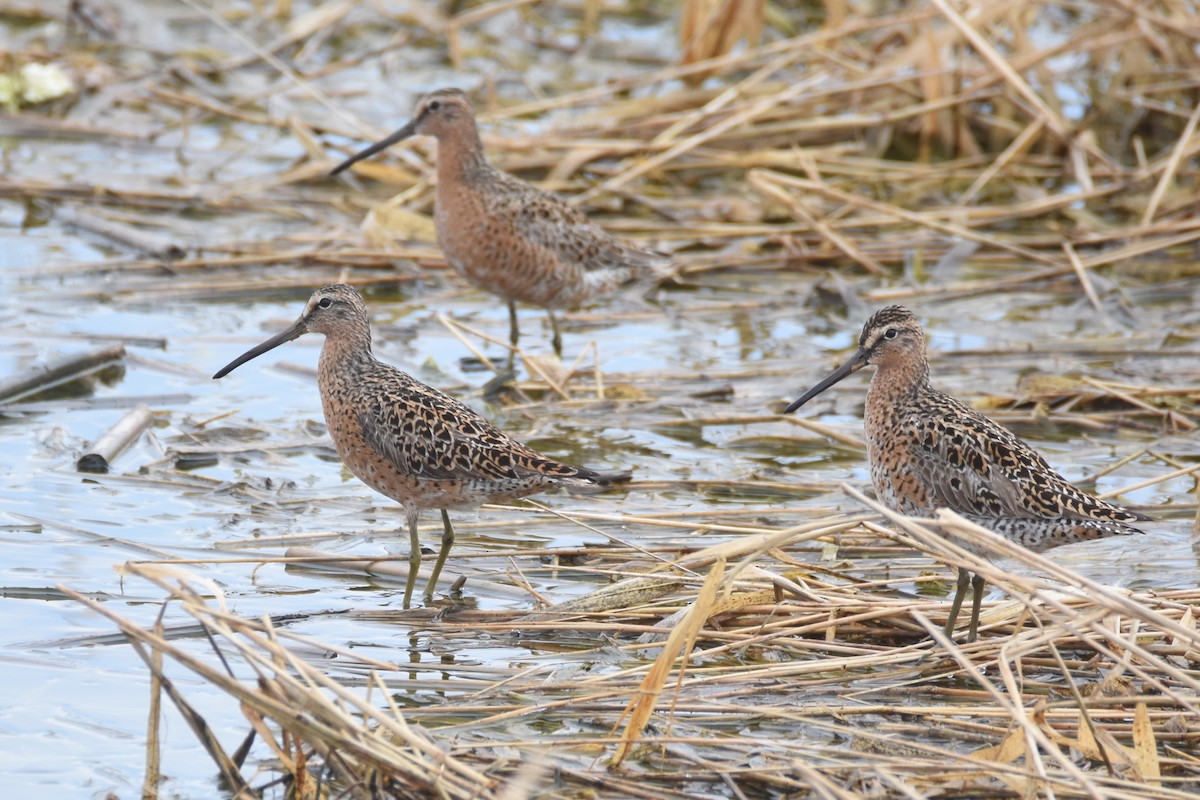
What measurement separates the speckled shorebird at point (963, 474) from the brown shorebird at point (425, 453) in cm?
97

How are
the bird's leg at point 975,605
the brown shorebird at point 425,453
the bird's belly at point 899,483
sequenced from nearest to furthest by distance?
the bird's leg at point 975,605, the bird's belly at point 899,483, the brown shorebird at point 425,453

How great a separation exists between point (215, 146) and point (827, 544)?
677 cm

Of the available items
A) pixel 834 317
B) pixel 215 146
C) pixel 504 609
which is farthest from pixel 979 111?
pixel 504 609

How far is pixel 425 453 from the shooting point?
5.32 metres

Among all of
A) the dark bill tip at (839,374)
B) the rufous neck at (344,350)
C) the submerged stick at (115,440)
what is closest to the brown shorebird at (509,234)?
the submerged stick at (115,440)

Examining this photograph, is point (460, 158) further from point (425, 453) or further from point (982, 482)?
point (982, 482)

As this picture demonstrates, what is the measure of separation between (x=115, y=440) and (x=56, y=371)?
2.86 feet

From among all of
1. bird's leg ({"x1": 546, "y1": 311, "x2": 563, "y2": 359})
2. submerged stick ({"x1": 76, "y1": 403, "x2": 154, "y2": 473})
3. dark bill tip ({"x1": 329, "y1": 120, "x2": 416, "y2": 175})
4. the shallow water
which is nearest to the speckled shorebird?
the shallow water

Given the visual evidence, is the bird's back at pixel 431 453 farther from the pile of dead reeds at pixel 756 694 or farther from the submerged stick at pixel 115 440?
the submerged stick at pixel 115 440

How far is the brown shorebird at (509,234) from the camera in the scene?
26.8 ft

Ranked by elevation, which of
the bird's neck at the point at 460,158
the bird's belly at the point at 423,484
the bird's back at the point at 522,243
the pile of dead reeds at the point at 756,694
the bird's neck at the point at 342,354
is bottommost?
the pile of dead reeds at the point at 756,694

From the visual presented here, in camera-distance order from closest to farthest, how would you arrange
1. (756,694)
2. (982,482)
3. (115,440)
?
(756,694) → (982,482) → (115,440)

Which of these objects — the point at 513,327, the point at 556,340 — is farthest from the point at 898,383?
the point at 513,327

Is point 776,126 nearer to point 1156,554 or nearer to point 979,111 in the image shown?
point 979,111
